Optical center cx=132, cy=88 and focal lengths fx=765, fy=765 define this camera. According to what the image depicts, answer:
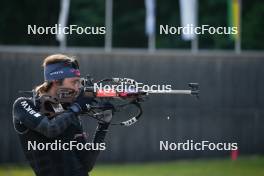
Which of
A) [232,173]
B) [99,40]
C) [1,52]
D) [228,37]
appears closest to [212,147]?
[232,173]

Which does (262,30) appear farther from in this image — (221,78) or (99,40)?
(221,78)

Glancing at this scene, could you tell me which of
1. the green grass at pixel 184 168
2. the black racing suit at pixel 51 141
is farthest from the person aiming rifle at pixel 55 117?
the green grass at pixel 184 168

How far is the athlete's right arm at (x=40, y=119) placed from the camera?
230 inches

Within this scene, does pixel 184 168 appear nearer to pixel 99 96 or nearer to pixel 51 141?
pixel 99 96

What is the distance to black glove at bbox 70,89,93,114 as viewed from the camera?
19.6 feet

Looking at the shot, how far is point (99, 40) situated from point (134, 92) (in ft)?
64.7

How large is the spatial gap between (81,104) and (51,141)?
382mm

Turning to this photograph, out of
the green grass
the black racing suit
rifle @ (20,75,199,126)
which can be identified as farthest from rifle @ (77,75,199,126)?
the green grass

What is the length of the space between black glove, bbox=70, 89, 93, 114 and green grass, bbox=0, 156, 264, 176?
27.4ft

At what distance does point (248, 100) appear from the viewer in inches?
691

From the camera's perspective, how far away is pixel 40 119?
19.4ft

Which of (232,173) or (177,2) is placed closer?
(232,173)

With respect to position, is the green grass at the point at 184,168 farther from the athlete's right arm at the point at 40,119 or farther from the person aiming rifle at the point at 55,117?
the athlete's right arm at the point at 40,119

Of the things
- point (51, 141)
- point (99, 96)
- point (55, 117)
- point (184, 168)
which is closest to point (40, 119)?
point (55, 117)
